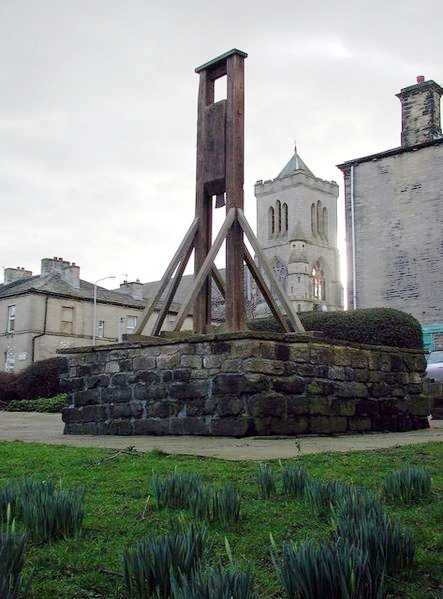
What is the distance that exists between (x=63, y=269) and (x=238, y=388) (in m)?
34.4

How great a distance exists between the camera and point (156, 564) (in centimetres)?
171

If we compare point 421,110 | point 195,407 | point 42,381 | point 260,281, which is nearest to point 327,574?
point 195,407

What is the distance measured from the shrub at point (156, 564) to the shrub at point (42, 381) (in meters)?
20.3

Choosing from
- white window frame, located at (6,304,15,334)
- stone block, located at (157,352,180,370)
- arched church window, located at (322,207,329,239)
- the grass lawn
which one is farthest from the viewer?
arched church window, located at (322,207,329,239)

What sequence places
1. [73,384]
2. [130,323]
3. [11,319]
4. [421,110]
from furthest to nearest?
1. [130,323]
2. [11,319]
3. [421,110]
4. [73,384]

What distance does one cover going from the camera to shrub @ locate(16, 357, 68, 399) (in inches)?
850

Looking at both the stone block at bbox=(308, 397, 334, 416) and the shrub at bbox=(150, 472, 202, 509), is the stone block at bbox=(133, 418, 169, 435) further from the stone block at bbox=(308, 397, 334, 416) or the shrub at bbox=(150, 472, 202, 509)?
the shrub at bbox=(150, 472, 202, 509)

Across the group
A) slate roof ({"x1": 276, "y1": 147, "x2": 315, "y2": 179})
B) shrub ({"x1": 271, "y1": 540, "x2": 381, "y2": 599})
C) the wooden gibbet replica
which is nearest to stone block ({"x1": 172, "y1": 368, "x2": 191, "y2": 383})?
the wooden gibbet replica

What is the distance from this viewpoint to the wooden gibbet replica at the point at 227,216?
7.76 metres

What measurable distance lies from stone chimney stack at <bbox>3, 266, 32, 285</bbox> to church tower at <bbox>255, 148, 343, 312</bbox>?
131 feet

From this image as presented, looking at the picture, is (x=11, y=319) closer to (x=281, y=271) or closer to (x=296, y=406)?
(x=296, y=406)

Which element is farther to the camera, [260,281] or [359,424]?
[260,281]

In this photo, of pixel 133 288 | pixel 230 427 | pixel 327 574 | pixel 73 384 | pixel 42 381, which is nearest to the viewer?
pixel 327 574

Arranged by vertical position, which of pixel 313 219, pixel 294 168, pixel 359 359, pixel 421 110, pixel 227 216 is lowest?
pixel 359 359
